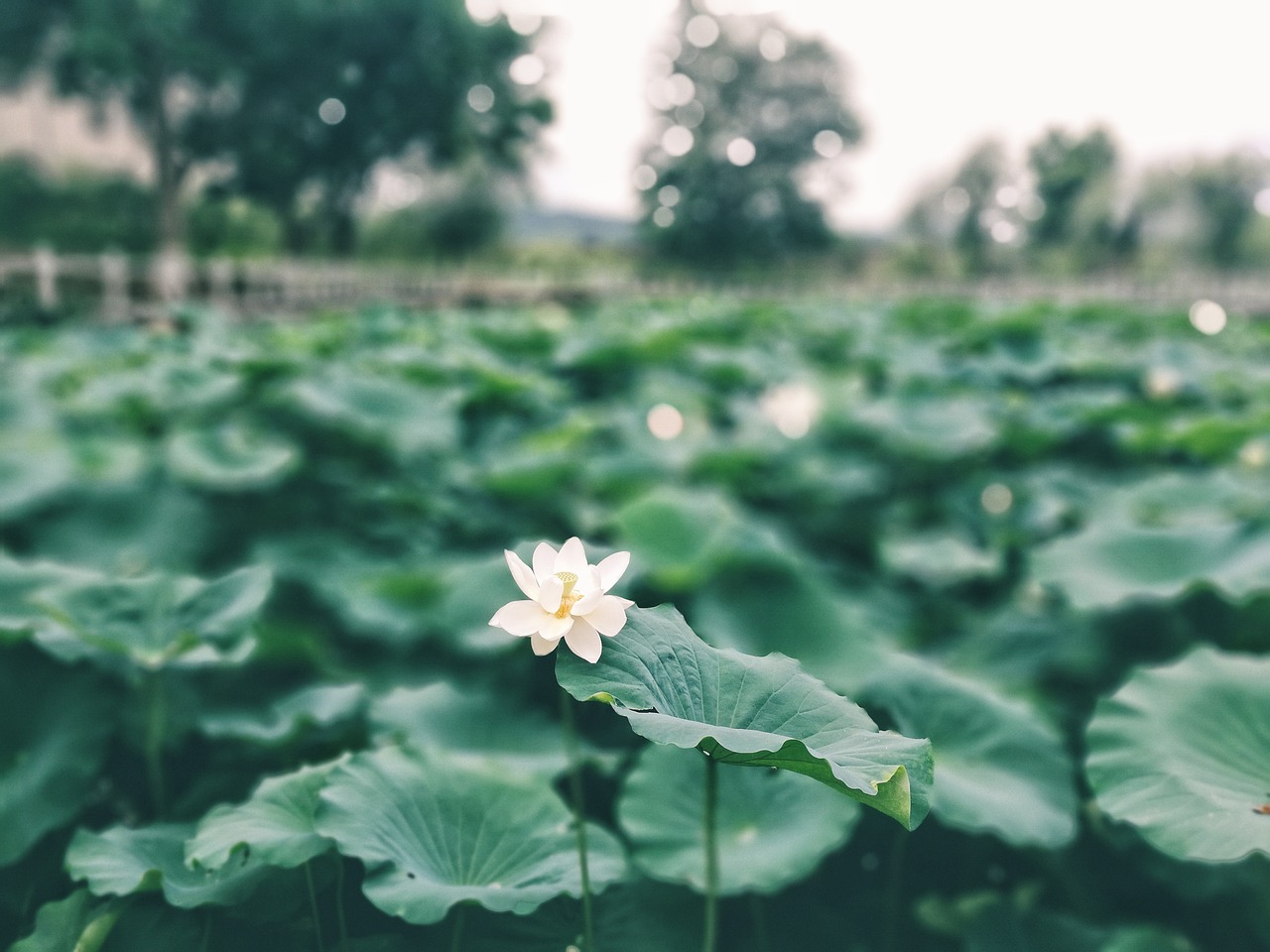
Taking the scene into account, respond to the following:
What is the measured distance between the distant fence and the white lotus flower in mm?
6055

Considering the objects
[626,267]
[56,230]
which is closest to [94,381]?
[56,230]

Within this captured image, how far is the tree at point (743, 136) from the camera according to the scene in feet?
85.9

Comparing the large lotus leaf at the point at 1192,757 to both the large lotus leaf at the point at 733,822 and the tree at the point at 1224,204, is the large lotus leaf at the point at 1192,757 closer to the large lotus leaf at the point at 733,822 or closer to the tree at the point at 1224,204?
the large lotus leaf at the point at 733,822

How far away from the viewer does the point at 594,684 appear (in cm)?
51

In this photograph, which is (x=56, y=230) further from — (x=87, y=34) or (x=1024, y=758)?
(x=1024, y=758)

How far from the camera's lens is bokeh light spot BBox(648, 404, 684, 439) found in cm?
245

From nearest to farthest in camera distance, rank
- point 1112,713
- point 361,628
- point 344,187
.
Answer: point 1112,713 → point 361,628 → point 344,187

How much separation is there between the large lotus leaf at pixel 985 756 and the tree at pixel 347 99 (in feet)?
52.1

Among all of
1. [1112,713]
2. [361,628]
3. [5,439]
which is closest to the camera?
[1112,713]

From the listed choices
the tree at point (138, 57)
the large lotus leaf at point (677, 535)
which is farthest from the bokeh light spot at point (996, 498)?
the tree at point (138, 57)

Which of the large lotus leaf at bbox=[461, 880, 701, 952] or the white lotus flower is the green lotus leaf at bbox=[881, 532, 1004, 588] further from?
the white lotus flower

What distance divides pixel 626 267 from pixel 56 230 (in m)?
12.8

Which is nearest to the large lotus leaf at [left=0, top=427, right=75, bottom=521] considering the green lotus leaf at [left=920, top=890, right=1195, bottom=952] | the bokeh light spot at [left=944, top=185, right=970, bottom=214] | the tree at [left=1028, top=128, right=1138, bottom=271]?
the green lotus leaf at [left=920, top=890, right=1195, bottom=952]

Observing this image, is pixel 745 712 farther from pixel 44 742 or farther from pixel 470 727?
pixel 44 742
